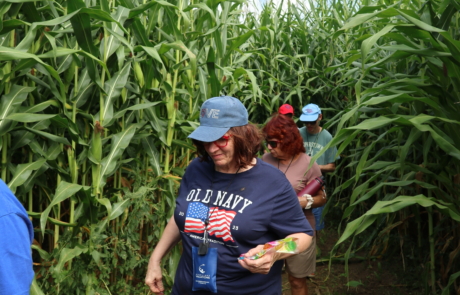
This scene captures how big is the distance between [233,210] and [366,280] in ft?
11.8

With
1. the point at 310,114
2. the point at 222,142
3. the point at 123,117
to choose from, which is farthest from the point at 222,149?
the point at 310,114

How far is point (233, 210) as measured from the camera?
215 cm

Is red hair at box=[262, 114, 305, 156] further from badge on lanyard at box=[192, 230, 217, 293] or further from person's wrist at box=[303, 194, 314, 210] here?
badge on lanyard at box=[192, 230, 217, 293]

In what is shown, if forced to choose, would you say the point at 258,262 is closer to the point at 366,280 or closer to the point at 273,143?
the point at 273,143

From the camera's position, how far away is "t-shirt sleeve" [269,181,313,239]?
2.18 metres

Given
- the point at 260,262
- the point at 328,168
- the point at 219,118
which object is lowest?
the point at 328,168


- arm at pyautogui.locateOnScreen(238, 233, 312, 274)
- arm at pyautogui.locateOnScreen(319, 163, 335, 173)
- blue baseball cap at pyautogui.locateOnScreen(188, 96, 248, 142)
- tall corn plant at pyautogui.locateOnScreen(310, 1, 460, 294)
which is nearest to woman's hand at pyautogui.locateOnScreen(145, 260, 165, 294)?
arm at pyautogui.locateOnScreen(238, 233, 312, 274)

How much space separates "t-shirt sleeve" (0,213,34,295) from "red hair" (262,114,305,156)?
2.72 meters

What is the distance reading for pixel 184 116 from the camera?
374 cm

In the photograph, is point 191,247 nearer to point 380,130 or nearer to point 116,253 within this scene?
point 116,253

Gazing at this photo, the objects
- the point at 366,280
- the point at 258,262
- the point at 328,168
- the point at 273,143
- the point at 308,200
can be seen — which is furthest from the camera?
the point at 366,280

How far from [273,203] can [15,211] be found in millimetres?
1172

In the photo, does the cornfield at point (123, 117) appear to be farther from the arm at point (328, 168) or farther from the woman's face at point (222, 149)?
the arm at point (328, 168)

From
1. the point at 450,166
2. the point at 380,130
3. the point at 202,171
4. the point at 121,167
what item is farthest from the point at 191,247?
the point at 380,130
